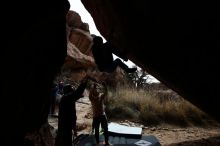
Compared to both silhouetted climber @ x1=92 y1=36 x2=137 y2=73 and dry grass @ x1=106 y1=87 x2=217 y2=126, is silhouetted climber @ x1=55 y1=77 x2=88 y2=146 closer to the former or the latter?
silhouetted climber @ x1=92 y1=36 x2=137 y2=73

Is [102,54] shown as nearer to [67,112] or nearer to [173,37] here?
[67,112]

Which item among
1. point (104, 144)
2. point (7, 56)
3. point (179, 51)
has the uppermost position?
point (179, 51)

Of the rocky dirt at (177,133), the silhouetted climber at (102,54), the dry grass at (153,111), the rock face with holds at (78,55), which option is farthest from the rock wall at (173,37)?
the rock face with holds at (78,55)

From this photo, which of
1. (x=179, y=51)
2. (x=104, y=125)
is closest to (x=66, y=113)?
(x=179, y=51)

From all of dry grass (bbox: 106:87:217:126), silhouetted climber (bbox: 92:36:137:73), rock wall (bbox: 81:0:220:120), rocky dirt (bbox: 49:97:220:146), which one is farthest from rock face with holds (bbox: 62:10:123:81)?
silhouetted climber (bbox: 92:36:137:73)

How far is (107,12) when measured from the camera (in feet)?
16.3

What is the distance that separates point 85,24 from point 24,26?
29.7m

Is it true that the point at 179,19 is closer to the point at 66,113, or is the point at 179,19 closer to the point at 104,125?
the point at 66,113

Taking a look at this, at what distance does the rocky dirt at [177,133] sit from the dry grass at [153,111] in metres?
0.58

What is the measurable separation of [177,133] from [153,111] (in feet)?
7.39

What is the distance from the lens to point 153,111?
Result: 1372 centimetres

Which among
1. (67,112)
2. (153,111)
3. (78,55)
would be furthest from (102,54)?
(78,55)

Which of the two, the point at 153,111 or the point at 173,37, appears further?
the point at 153,111

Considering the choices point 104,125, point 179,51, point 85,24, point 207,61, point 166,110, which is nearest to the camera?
point 207,61
